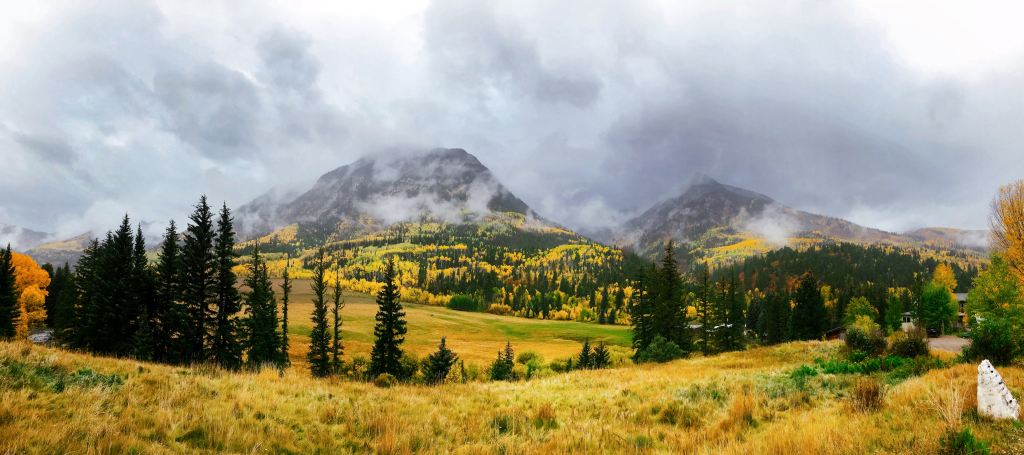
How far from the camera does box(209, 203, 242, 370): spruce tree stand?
36375 mm

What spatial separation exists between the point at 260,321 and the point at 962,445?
58.9 meters

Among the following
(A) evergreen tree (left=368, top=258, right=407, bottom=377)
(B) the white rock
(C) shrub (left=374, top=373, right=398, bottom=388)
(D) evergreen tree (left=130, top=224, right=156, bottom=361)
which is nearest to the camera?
(B) the white rock

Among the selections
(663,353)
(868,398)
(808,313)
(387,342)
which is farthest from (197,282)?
(808,313)

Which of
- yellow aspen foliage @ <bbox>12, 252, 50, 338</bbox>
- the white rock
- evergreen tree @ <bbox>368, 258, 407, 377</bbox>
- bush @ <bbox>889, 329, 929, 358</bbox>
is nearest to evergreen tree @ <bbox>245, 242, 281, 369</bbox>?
evergreen tree @ <bbox>368, 258, 407, 377</bbox>

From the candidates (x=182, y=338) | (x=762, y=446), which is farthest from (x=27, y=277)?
(x=762, y=446)

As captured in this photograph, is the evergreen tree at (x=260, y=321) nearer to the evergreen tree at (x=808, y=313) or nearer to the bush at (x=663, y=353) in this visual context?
the bush at (x=663, y=353)

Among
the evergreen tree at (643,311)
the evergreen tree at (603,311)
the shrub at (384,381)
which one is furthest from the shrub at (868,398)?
the evergreen tree at (603,311)

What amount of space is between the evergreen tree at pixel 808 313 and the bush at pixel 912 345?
52586mm

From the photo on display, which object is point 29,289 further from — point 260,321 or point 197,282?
point 197,282

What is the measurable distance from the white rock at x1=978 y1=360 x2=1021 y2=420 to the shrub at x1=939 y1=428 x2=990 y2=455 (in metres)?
1.80

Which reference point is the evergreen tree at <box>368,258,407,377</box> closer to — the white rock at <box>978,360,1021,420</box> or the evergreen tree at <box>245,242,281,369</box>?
the evergreen tree at <box>245,242,281,369</box>

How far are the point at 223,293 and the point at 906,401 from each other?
43.7 meters

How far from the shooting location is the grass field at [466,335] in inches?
3656

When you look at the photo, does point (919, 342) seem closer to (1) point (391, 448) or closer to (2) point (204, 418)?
(1) point (391, 448)
